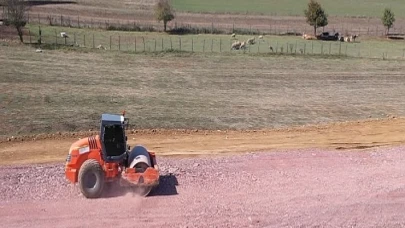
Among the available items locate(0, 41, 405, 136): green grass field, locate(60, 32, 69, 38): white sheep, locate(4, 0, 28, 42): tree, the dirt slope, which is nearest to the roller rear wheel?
the dirt slope

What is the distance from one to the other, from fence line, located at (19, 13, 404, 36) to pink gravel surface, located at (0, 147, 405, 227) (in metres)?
46.1

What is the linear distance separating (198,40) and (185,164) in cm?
4003

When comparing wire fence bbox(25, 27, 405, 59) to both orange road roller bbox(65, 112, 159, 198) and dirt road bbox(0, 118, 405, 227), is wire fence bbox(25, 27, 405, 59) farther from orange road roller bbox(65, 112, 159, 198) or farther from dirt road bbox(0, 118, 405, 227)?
orange road roller bbox(65, 112, 159, 198)

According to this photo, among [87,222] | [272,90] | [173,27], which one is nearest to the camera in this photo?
[87,222]

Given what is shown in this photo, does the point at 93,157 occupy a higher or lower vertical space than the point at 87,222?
higher

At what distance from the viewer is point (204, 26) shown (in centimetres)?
7150

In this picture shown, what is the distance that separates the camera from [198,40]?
6006 cm

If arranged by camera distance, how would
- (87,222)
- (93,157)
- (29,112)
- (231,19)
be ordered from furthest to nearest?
(231,19), (29,112), (93,157), (87,222)

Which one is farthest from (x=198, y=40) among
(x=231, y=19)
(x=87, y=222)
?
(x=87, y=222)

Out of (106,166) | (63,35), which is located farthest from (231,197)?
(63,35)

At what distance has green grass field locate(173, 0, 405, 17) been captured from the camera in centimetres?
8925

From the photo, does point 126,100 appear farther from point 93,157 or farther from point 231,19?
point 231,19

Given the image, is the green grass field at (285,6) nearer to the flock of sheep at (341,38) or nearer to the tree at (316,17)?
the tree at (316,17)

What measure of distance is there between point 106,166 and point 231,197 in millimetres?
3812
